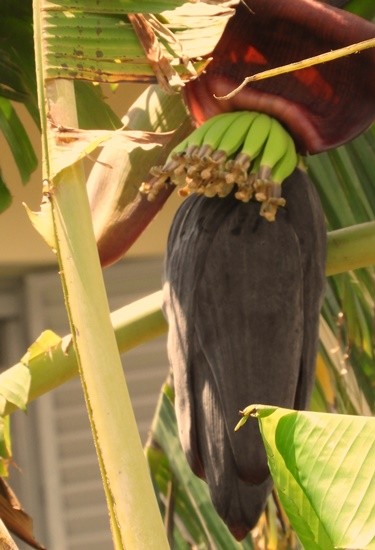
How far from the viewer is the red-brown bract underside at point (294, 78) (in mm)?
839

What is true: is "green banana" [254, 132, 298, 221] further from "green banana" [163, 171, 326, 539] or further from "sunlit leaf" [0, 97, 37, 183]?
"sunlit leaf" [0, 97, 37, 183]

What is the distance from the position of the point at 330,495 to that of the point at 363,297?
2.71 ft

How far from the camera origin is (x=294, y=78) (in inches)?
33.8

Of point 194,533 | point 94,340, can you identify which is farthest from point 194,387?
point 194,533

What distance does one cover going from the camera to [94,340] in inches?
26.8

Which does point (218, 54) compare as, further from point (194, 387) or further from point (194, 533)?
point (194, 533)

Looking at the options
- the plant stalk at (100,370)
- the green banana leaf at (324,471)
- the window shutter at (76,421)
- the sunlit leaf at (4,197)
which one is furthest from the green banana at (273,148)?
the window shutter at (76,421)

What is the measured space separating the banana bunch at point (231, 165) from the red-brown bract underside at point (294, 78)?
0.03 m

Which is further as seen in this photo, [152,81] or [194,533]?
[194,533]

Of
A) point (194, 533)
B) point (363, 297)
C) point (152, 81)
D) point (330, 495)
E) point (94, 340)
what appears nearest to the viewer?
point (330, 495)

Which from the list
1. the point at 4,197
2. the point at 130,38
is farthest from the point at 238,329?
the point at 4,197

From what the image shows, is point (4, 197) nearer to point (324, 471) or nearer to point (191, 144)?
point (191, 144)

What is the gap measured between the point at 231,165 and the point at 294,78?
0.33 feet

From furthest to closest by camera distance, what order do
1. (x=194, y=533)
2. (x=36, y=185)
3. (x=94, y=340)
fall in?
(x=36, y=185)
(x=194, y=533)
(x=94, y=340)
